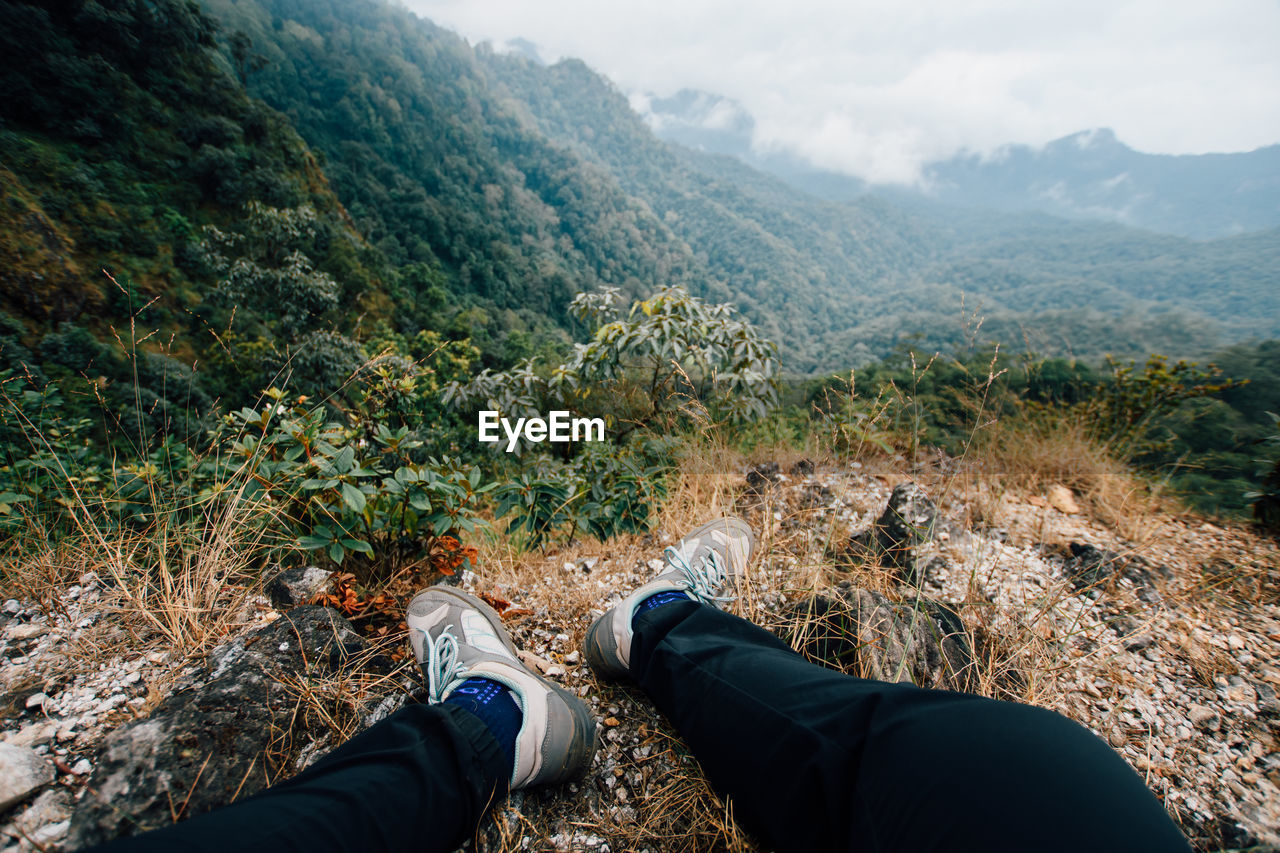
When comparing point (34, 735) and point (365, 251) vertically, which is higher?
point (365, 251)

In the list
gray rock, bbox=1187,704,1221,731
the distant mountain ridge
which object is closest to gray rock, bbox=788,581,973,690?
gray rock, bbox=1187,704,1221,731

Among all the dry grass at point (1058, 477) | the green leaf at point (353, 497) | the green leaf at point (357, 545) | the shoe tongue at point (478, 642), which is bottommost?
the shoe tongue at point (478, 642)

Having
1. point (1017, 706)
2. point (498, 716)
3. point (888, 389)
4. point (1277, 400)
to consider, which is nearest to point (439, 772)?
point (498, 716)

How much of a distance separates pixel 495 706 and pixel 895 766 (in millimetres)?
820

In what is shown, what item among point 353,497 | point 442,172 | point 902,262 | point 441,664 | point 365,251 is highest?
point 442,172

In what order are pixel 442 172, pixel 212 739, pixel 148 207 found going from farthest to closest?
pixel 442 172
pixel 148 207
pixel 212 739

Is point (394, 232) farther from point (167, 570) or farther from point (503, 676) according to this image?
point (503, 676)

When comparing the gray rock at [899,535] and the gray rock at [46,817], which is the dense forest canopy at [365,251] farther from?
the gray rock at [46,817]

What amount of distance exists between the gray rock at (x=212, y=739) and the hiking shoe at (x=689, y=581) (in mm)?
678

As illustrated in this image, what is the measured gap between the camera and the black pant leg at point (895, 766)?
0.63 meters

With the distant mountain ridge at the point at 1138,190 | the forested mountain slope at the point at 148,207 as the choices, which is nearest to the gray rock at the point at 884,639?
the forested mountain slope at the point at 148,207

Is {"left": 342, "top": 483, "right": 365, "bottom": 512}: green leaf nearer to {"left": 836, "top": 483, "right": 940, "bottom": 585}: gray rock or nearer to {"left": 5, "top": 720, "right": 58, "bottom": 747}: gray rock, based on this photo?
{"left": 5, "top": 720, "right": 58, "bottom": 747}: gray rock

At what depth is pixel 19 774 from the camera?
85 centimetres

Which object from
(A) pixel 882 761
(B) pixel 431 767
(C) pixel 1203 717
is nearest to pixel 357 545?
(B) pixel 431 767
